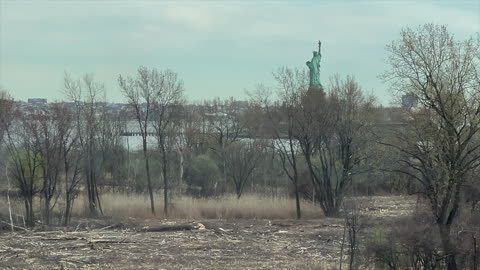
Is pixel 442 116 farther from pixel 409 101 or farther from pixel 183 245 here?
pixel 183 245

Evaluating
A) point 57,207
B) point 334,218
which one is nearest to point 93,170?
point 57,207

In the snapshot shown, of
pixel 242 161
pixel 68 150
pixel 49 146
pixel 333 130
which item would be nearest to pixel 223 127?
pixel 242 161

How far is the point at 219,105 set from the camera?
51750mm

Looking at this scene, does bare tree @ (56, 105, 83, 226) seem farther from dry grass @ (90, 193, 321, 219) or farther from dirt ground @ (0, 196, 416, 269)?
dry grass @ (90, 193, 321, 219)

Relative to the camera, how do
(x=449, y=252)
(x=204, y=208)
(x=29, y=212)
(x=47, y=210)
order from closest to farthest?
(x=449, y=252) → (x=29, y=212) → (x=47, y=210) → (x=204, y=208)

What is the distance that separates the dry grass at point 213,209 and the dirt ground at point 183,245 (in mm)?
1622

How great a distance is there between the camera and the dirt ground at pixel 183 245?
1806 cm

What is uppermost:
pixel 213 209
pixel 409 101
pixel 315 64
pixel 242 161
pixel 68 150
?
pixel 315 64

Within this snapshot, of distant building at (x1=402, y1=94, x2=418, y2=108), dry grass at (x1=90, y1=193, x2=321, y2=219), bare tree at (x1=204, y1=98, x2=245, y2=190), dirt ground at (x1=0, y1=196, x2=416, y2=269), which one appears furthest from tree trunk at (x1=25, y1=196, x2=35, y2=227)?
bare tree at (x1=204, y1=98, x2=245, y2=190)

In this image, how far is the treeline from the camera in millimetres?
16781

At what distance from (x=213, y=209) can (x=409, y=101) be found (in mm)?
15558

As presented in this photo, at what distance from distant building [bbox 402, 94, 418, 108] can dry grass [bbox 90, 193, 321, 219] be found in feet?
46.7

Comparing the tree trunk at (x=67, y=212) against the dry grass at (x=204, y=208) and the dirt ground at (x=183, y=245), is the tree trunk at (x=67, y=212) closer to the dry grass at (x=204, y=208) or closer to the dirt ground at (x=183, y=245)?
the dirt ground at (x=183, y=245)

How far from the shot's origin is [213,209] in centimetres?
3184
